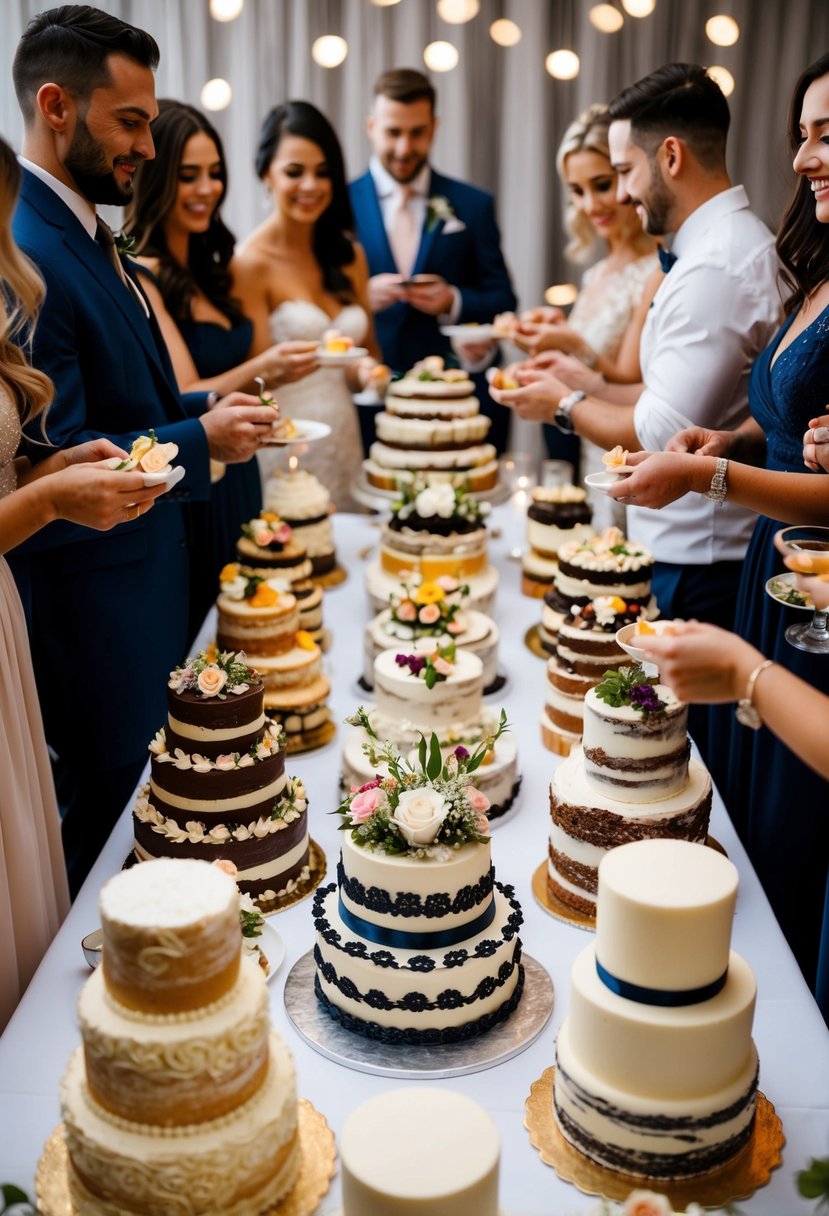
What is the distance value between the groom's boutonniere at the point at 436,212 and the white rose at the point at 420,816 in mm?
4822

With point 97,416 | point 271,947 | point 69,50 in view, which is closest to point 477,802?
point 271,947

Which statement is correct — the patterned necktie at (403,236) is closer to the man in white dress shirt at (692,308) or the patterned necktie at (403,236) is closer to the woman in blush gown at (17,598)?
the man in white dress shirt at (692,308)

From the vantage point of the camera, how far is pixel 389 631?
10.8 feet

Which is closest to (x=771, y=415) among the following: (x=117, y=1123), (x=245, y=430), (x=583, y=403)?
(x=583, y=403)

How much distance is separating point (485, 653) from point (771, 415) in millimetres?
980

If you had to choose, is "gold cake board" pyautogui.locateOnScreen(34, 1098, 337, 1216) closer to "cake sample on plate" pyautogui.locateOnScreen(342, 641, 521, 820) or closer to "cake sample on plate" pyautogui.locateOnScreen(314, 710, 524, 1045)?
"cake sample on plate" pyautogui.locateOnScreen(314, 710, 524, 1045)

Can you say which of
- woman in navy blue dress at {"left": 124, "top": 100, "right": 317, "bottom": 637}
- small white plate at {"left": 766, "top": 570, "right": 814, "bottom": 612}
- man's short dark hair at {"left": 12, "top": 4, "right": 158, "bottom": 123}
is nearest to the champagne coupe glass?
small white plate at {"left": 766, "top": 570, "right": 814, "bottom": 612}

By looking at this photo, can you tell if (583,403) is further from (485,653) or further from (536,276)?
(536,276)

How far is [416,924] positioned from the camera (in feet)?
6.76

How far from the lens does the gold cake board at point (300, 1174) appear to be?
5.49ft

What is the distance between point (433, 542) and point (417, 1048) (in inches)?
86.5

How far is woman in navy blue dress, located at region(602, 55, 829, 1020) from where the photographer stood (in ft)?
8.86

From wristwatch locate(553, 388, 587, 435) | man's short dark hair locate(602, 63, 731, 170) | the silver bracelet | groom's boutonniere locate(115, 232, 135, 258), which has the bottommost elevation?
wristwatch locate(553, 388, 587, 435)

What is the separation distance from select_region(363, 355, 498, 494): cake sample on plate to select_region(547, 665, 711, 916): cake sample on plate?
2.24 meters
